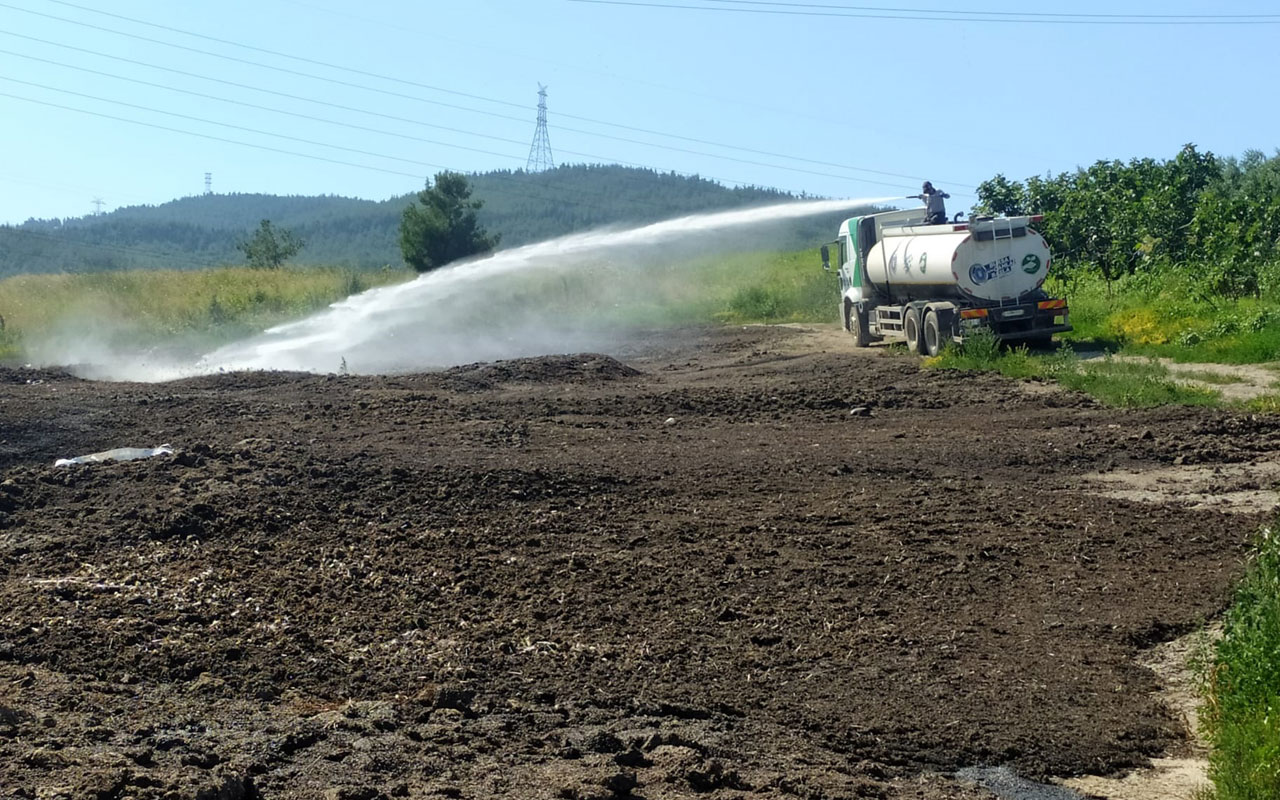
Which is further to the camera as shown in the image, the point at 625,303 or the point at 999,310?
the point at 625,303

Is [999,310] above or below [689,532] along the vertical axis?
above

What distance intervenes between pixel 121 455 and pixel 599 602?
7.48 meters

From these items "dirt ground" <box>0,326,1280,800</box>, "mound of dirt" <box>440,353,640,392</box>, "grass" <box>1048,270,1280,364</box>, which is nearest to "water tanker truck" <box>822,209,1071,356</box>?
"grass" <box>1048,270,1280,364</box>

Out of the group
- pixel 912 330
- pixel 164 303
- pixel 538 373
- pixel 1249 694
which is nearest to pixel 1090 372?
pixel 912 330

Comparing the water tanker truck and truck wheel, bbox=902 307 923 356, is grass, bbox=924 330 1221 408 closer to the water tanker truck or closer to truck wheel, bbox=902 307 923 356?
the water tanker truck

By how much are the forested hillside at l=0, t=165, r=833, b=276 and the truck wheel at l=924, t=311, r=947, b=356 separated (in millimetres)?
A: 54387

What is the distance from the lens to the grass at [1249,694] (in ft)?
18.1

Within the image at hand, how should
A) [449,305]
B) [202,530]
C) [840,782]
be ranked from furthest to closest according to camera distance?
[449,305] → [202,530] → [840,782]

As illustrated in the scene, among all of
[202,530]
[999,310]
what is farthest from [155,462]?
[999,310]

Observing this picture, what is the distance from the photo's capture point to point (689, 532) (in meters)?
10.6

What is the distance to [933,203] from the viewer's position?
27.4m

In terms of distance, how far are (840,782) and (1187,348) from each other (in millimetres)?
18981

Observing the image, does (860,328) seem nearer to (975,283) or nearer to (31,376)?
(975,283)

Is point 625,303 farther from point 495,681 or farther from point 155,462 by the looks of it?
point 495,681
